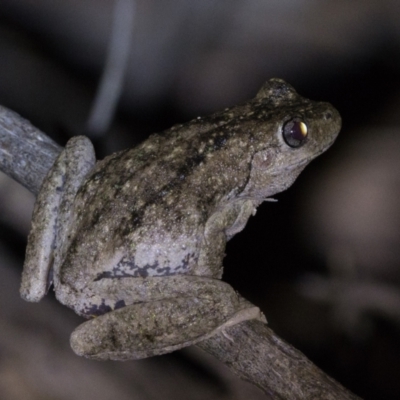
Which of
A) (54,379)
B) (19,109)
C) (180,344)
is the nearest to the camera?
(180,344)

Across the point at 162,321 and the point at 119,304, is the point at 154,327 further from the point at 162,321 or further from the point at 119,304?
the point at 119,304

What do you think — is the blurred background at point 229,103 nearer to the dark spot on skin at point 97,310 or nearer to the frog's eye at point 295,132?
the dark spot on skin at point 97,310

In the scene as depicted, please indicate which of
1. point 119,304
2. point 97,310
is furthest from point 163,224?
point 97,310

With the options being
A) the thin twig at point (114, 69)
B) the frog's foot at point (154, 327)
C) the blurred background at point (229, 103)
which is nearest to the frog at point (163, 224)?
the frog's foot at point (154, 327)

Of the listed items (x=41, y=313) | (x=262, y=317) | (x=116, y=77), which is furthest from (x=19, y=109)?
(x=262, y=317)

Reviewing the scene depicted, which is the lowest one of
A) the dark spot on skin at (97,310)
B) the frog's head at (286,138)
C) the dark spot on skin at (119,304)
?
the dark spot on skin at (97,310)

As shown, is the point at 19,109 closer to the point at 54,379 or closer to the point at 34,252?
the point at 54,379
